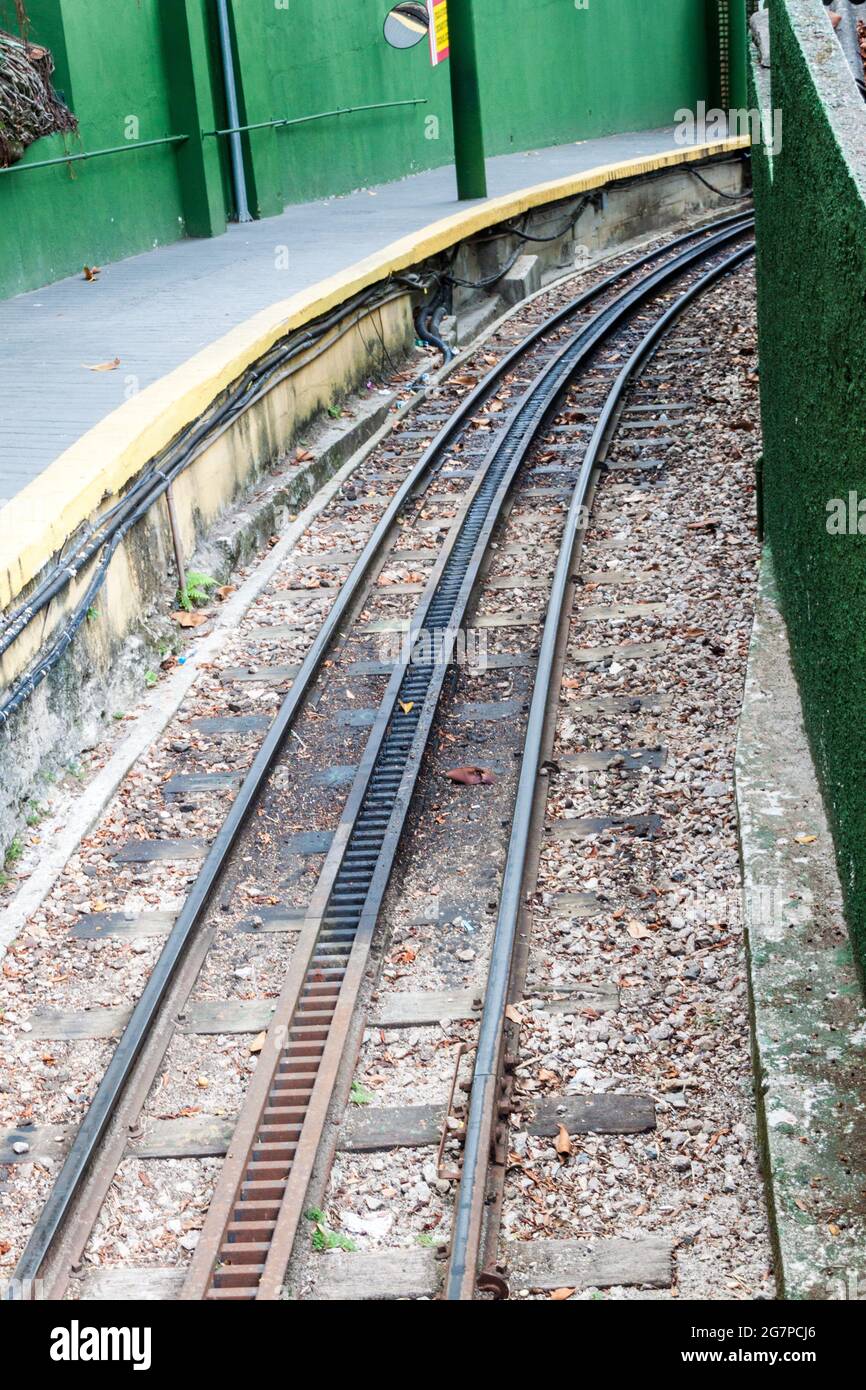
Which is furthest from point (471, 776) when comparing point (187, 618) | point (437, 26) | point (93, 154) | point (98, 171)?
point (437, 26)

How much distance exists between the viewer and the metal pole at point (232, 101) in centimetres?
1775

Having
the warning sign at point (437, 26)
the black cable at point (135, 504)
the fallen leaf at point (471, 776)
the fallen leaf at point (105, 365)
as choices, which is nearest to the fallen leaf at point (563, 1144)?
the fallen leaf at point (471, 776)

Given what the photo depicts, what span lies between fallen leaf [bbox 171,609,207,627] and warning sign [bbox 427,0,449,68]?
42.3 feet

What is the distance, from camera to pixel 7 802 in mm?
7250

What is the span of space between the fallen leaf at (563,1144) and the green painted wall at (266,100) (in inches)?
456

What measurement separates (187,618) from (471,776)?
2.96 metres

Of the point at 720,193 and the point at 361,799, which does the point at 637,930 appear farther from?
the point at 720,193

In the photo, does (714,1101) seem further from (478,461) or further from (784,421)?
(478,461)

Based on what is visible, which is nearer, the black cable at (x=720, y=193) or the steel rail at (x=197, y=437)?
the steel rail at (x=197, y=437)

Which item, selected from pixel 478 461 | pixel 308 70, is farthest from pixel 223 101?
pixel 478 461

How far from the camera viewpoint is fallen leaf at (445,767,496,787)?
25.0ft

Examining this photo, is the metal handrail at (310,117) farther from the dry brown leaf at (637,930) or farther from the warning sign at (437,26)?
the dry brown leaf at (637,930)
